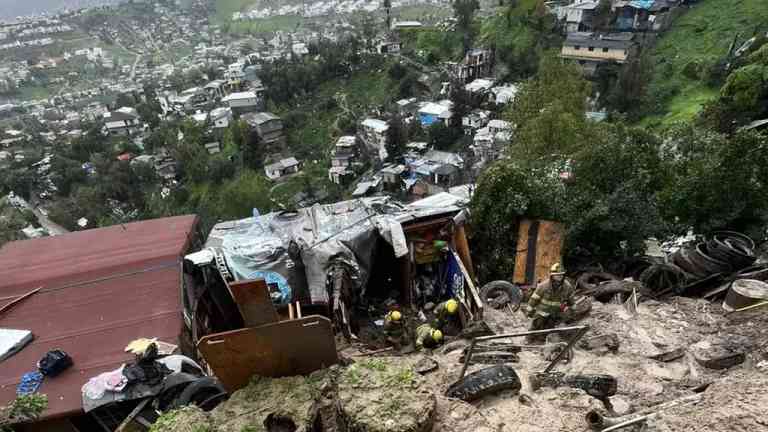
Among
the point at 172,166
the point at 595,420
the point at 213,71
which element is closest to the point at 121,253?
the point at 595,420

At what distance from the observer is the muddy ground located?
3.84m

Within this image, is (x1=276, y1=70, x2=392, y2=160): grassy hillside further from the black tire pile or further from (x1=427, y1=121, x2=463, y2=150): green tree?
the black tire pile

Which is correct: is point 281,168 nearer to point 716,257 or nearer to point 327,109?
point 327,109

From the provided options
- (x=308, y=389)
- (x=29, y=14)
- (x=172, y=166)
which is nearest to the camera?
(x=308, y=389)

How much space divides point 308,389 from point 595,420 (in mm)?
3080

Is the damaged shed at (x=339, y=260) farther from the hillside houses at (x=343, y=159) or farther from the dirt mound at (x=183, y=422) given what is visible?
the hillside houses at (x=343, y=159)

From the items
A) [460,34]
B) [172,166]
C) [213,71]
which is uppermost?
[460,34]

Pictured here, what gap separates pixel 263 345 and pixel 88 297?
17.3 feet

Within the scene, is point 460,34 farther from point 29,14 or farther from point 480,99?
point 29,14

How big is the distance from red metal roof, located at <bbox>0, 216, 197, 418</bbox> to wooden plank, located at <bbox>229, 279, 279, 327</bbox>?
9.18 feet

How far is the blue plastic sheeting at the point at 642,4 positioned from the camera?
126ft

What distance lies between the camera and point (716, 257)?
7.85 meters

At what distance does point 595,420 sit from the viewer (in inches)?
156

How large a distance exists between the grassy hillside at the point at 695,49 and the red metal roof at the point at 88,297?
30406mm
